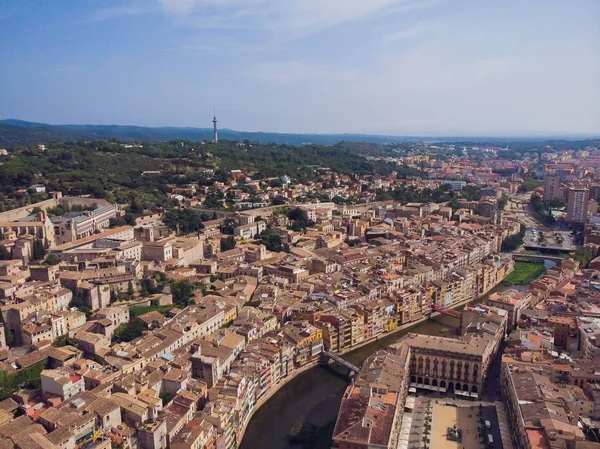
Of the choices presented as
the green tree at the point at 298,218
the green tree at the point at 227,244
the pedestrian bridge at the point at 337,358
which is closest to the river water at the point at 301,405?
the pedestrian bridge at the point at 337,358

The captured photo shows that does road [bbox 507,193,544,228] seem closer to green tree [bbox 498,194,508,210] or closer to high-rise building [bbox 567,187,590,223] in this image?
green tree [bbox 498,194,508,210]

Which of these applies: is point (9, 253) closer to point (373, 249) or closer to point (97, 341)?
point (97, 341)

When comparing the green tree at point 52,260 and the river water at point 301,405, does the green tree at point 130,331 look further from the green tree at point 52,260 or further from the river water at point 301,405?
the green tree at point 52,260

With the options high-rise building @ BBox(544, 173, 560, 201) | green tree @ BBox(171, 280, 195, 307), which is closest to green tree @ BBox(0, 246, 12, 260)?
green tree @ BBox(171, 280, 195, 307)

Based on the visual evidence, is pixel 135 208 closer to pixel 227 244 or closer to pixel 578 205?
pixel 227 244

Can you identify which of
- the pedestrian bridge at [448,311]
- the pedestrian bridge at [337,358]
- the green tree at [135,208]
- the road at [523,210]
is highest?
the green tree at [135,208]

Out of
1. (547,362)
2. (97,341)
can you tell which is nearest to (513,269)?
(547,362)
